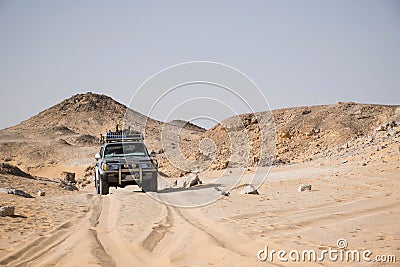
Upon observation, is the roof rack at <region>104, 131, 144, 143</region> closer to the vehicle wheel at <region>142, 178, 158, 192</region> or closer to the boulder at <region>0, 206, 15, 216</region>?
the vehicle wheel at <region>142, 178, 158, 192</region>

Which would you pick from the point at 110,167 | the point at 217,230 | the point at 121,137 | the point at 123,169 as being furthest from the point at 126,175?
the point at 217,230

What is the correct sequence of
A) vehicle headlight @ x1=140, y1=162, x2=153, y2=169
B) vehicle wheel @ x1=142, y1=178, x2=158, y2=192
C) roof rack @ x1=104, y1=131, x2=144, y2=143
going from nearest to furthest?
vehicle headlight @ x1=140, y1=162, x2=153, y2=169 < vehicle wheel @ x1=142, y1=178, x2=158, y2=192 < roof rack @ x1=104, y1=131, x2=144, y2=143

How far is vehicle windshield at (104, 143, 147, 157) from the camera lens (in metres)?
16.0

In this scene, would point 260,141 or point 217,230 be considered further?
point 260,141

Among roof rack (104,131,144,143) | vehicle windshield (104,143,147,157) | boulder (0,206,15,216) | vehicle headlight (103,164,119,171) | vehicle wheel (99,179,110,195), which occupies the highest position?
roof rack (104,131,144,143)

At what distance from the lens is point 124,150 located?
16375 millimetres

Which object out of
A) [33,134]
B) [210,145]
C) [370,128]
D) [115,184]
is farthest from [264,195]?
[33,134]

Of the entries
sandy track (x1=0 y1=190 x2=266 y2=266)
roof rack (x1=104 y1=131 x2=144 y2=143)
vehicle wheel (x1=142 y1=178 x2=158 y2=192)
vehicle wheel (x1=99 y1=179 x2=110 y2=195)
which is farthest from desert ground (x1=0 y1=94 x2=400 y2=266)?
roof rack (x1=104 y1=131 x2=144 y2=143)

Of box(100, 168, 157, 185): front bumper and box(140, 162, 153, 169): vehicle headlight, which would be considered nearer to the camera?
box(100, 168, 157, 185): front bumper

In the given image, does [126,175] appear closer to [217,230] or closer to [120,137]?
[120,137]

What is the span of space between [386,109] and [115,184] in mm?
32015

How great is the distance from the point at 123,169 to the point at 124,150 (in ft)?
5.10

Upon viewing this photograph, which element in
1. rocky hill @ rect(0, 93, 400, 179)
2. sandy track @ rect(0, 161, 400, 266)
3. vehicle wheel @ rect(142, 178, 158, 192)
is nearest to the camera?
sandy track @ rect(0, 161, 400, 266)

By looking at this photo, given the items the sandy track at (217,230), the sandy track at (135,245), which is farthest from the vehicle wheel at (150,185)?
the sandy track at (135,245)
